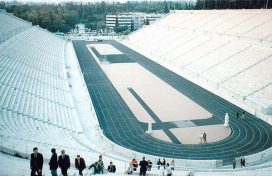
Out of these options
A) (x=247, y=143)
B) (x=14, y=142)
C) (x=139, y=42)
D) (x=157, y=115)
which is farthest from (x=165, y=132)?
(x=139, y=42)

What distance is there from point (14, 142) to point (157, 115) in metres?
12.0

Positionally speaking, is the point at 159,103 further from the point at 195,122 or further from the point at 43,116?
the point at 43,116

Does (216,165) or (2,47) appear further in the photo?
(2,47)

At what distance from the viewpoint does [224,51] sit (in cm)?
3788

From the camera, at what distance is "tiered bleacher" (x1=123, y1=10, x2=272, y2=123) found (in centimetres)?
2777

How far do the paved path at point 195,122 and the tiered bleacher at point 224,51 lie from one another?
155cm

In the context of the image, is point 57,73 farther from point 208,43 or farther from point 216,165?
→ point 216,165

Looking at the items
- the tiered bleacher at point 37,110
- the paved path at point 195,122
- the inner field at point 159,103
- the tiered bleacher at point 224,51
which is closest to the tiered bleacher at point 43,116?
the tiered bleacher at point 37,110

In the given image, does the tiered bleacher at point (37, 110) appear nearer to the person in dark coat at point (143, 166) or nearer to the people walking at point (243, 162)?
the person in dark coat at point (143, 166)

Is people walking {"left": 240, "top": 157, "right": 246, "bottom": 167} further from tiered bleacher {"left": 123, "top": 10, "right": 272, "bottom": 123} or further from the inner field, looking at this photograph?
tiered bleacher {"left": 123, "top": 10, "right": 272, "bottom": 123}

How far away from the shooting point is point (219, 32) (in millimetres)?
44375

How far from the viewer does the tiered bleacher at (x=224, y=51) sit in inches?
1093

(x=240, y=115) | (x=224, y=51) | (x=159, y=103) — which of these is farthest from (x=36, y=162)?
(x=224, y=51)

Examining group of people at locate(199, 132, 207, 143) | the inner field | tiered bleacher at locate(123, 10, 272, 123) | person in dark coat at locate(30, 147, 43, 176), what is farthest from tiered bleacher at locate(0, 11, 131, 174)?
tiered bleacher at locate(123, 10, 272, 123)
